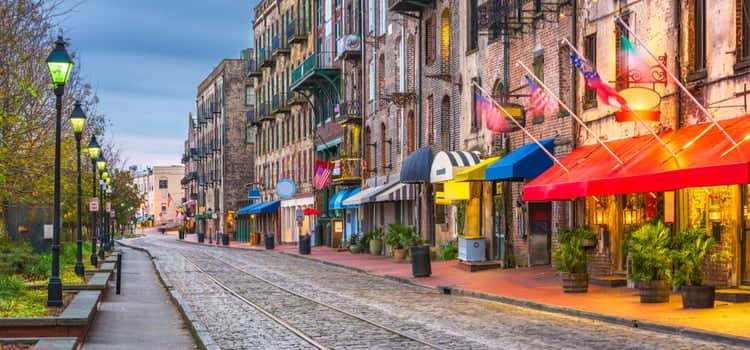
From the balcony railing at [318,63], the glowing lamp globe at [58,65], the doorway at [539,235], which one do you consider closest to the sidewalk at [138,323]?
the glowing lamp globe at [58,65]

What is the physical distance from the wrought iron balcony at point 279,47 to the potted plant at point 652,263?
2275 inches

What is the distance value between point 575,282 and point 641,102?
413 centimetres

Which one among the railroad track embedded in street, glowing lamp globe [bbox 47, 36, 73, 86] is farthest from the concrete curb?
glowing lamp globe [bbox 47, 36, 73, 86]

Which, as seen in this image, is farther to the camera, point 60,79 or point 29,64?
point 29,64

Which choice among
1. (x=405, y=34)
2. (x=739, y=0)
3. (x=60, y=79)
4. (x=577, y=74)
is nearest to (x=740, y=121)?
(x=739, y=0)

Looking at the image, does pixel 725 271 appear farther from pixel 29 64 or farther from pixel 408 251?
pixel 408 251

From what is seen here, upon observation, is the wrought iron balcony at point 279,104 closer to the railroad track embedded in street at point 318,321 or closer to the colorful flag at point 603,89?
the railroad track embedded in street at point 318,321

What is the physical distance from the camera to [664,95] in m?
23.6

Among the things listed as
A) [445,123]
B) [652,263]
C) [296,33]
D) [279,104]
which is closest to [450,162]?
[445,123]

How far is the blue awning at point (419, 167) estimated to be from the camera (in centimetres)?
3978

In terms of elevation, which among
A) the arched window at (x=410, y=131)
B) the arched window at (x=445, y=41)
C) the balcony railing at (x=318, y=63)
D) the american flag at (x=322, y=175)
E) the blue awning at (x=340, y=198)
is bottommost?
the blue awning at (x=340, y=198)

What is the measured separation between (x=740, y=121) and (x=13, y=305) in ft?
42.8

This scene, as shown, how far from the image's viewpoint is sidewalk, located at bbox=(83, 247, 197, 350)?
52.2 feet

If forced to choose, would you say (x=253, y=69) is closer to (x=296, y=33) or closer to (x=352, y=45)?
(x=296, y=33)
